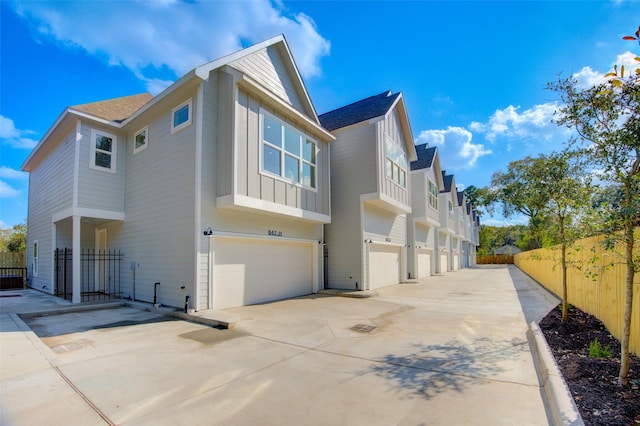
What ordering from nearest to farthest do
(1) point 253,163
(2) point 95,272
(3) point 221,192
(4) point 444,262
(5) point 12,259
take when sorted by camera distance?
1. (3) point 221,192
2. (1) point 253,163
3. (2) point 95,272
4. (5) point 12,259
5. (4) point 444,262

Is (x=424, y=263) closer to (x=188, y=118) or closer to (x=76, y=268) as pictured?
(x=188, y=118)

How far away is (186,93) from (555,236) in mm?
10040

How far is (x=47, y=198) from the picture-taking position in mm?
13422

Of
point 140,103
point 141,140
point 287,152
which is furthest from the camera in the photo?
point 140,103

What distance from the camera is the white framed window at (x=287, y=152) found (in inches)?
387

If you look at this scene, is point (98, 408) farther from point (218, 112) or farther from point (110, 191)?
point (110, 191)

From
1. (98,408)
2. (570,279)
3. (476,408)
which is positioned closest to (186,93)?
(98,408)

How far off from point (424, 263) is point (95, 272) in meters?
18.4

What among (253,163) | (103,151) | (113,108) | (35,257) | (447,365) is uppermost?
(113,108)

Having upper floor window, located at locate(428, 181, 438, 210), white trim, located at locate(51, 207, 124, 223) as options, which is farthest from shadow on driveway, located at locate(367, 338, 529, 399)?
upper floor window, located at locate(428, 181, 438, 210)

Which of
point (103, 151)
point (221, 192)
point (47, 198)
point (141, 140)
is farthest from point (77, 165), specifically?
point (221, 192)

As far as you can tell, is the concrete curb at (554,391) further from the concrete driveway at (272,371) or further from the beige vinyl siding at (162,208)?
the beige vinyl siding at (162,208)

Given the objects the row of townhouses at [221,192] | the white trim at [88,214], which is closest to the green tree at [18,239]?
the row of townhouses at [221,192]

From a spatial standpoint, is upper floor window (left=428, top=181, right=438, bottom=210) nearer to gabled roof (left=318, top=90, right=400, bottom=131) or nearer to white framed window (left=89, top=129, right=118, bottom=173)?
gabled roof (left=318, top=90, right=400, bottom=131)
